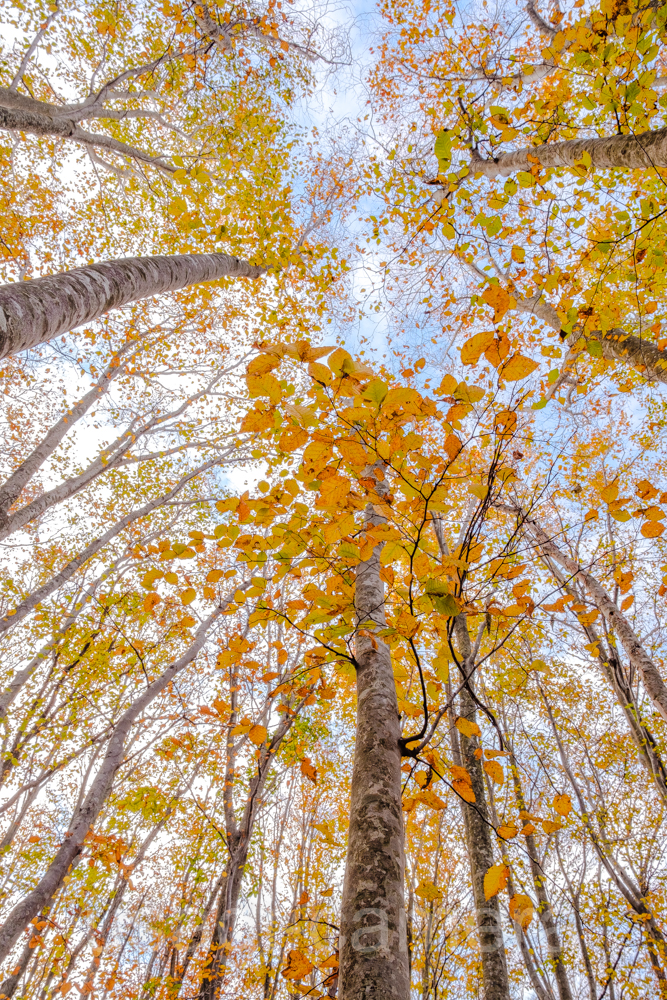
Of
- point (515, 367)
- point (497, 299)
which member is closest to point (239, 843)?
point (515, 367)

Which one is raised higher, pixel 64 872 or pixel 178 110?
pixel 178 110

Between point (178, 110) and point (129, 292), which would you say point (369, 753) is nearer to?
point (129, 292)

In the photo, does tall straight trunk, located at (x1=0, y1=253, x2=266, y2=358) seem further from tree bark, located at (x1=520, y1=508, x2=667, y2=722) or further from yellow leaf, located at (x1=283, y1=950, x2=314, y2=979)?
tree bark, located at (x1=520, y1=508, x2=667, y2=722)

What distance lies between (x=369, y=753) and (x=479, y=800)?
11.3 feet

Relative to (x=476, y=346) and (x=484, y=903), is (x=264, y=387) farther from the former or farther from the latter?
(x=484, y=903)

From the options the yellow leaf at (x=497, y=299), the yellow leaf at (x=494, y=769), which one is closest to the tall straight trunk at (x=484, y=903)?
the yellow leaf at (x=494, y=769)

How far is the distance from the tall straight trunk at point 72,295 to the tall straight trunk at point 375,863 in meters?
2.32

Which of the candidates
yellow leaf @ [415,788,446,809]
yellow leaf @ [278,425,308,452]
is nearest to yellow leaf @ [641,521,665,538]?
yellow leaf @ [415,788,446,809]

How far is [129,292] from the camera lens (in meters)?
3.07

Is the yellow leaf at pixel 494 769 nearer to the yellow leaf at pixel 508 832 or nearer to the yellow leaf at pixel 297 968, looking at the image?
the yellow leaf at pixel 508 832

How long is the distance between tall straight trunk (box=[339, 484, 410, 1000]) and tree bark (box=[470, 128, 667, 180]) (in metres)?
3.69

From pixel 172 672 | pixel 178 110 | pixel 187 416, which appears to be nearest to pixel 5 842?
pixel 172 672

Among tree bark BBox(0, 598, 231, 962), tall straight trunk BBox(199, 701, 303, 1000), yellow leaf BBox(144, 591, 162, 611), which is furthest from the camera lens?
tree bark BBox(0, 598, 231, 962)

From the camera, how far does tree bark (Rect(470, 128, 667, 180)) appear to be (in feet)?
10.7
